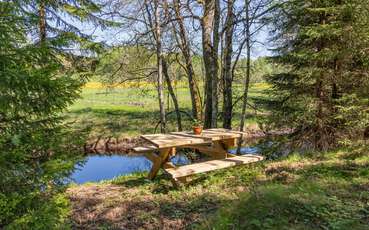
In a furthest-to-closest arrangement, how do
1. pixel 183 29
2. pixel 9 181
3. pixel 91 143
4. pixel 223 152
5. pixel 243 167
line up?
pixel 91 143
pixel 183 29
pixel 223 152
pixel 243 167
pixel 9 181

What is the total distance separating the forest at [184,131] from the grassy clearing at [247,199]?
0.02m

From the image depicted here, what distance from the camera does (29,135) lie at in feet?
9.75

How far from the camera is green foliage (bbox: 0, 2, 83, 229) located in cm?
267

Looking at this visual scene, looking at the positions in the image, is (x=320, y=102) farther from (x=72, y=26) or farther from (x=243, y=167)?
(x=72, y=26)

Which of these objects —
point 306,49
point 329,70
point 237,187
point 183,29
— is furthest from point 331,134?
point 183,29

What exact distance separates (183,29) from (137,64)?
2076 mm

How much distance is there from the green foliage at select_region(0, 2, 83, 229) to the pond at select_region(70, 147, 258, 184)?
6.28 meters

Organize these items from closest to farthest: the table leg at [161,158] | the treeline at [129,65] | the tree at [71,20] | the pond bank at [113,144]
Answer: the table leg at [161,158]
the tree at [71,20]
the treeline at [129,65]
the pond bank at [113,144]

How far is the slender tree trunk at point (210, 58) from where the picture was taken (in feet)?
27.9

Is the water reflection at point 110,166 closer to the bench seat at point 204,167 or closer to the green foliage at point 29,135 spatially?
the bench seat at point 204,167

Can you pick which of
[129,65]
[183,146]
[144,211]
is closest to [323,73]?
[183,146]

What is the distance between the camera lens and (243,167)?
220 inches

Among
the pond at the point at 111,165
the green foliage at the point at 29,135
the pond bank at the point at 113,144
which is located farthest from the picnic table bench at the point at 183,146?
the pond bank at the point at 113,144

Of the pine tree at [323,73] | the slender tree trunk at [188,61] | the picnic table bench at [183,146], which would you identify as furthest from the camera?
the slender tree trunk at [188,61]
